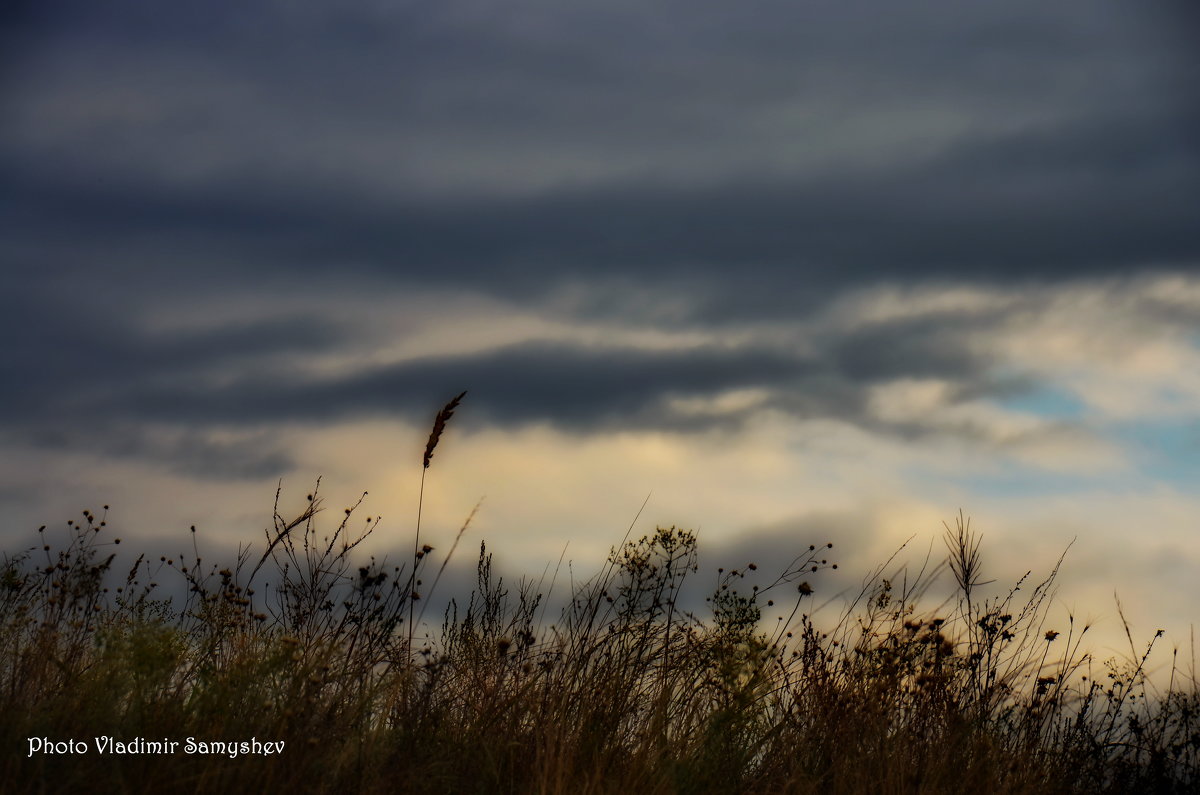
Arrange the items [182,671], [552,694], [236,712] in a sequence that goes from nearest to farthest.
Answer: [236,712], [182,671], [552,694]

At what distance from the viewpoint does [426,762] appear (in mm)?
4539

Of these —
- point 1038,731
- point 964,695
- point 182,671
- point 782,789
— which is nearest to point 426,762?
point 182,671

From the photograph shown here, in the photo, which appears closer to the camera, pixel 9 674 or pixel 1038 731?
pixel 9 674

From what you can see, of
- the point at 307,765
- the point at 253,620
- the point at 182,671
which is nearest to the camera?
the point at 307,765

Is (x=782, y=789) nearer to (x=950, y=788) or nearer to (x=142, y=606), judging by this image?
(x=950, y=788)

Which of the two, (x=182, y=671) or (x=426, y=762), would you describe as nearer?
Result: (x=426, y=762)

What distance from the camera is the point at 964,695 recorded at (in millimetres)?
6066

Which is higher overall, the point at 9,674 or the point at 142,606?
the point at 142,606

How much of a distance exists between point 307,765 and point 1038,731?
453 centimetres

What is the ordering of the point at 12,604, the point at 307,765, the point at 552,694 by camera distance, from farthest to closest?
the point at 12,604 < the point at 552,694 < the point at 307,765

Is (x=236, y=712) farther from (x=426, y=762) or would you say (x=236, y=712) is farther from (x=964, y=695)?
(x=964, y=695)

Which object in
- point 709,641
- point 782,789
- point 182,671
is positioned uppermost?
point 709,641

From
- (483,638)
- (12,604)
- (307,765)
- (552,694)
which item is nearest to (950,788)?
(552,694)

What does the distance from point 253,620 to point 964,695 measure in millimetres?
4091
